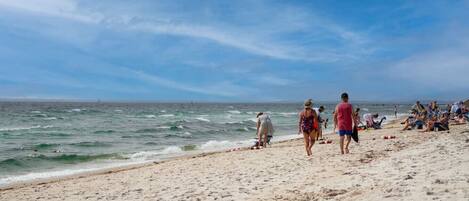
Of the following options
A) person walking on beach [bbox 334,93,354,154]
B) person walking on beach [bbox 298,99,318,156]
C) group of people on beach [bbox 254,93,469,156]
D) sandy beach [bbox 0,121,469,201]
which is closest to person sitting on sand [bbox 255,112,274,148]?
group of people on beach [bbox 254,93,469,156]

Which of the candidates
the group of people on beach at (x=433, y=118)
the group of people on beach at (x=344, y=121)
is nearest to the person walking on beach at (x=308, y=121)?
the group of people on beach at (x=344, y=121)

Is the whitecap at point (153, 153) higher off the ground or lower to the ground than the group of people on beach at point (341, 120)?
lower

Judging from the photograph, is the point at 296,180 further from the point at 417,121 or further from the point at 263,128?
the point at 417,121

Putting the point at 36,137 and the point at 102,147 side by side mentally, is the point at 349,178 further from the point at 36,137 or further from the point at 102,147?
A: the point at 36,137

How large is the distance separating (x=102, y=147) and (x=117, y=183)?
12258mm

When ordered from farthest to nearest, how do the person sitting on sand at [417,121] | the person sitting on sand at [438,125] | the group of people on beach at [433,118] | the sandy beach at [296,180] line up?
the person sitting on sand at [417,121], the group of people on beach at [433,118], the person sitting on sand at [438,125], the sandy beach at [296,180]

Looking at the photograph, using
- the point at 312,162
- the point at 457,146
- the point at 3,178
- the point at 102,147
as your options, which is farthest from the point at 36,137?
the point at 457,146

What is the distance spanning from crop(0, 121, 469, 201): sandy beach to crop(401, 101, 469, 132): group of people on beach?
6393 mm

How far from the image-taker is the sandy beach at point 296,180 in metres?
6.88

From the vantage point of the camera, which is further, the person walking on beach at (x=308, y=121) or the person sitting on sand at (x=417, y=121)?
the person sitting on sand at (x=417, y=121)

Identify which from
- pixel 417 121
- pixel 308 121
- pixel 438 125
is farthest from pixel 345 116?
pixel 417 121

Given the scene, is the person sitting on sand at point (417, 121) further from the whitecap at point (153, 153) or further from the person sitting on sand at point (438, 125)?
the whitecap at point (153, 153)

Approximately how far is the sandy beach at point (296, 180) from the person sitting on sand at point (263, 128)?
287 cm

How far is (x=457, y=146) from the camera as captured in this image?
1111 cm
